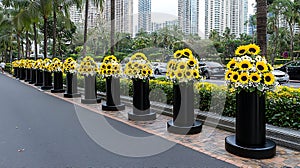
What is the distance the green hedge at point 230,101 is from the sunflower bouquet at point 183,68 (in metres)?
0.54

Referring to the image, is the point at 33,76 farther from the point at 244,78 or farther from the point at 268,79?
the point at 268,79

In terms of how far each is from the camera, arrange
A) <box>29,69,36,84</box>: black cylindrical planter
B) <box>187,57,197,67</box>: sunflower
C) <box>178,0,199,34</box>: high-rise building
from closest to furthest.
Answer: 1. <box>187,57,197,67</box>: sunflower
2. <box>178,0,199,34</box>: high-rise building
3. <box>29,69,36,84</box>: black cylindrical planter

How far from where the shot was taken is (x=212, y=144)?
4840mm

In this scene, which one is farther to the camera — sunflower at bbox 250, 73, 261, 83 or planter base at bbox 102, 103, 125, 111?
planter base at bbox 102, 103, 125, 111

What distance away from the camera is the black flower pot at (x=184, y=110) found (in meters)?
5.40

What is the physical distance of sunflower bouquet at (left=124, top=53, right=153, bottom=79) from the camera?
6617 mm

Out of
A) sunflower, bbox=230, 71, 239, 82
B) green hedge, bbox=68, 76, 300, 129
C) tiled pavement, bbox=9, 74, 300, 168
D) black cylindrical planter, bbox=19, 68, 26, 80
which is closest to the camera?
tiled pavement, bbox=9, 74, 300, 168

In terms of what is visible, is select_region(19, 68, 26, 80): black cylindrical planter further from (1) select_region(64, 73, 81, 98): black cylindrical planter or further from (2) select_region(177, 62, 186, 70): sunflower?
(2) select_region(177, 62, 186, 70): sunflower

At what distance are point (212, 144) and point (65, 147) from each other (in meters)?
2.34

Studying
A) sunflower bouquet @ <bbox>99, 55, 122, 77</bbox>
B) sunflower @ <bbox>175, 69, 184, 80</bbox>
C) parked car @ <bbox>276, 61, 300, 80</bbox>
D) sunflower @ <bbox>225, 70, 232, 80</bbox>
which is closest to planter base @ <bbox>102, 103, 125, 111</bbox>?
sunflower bouquet @ <bbox>99, 55, 122, 77</bbox>

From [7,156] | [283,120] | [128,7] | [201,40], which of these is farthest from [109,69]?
[201,40]

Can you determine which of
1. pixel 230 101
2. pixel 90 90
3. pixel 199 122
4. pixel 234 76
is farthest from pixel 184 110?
pixel 90 90

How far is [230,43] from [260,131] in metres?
33.8

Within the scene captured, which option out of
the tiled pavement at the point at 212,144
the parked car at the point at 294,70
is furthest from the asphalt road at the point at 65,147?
the parked car at the point at 294,70
